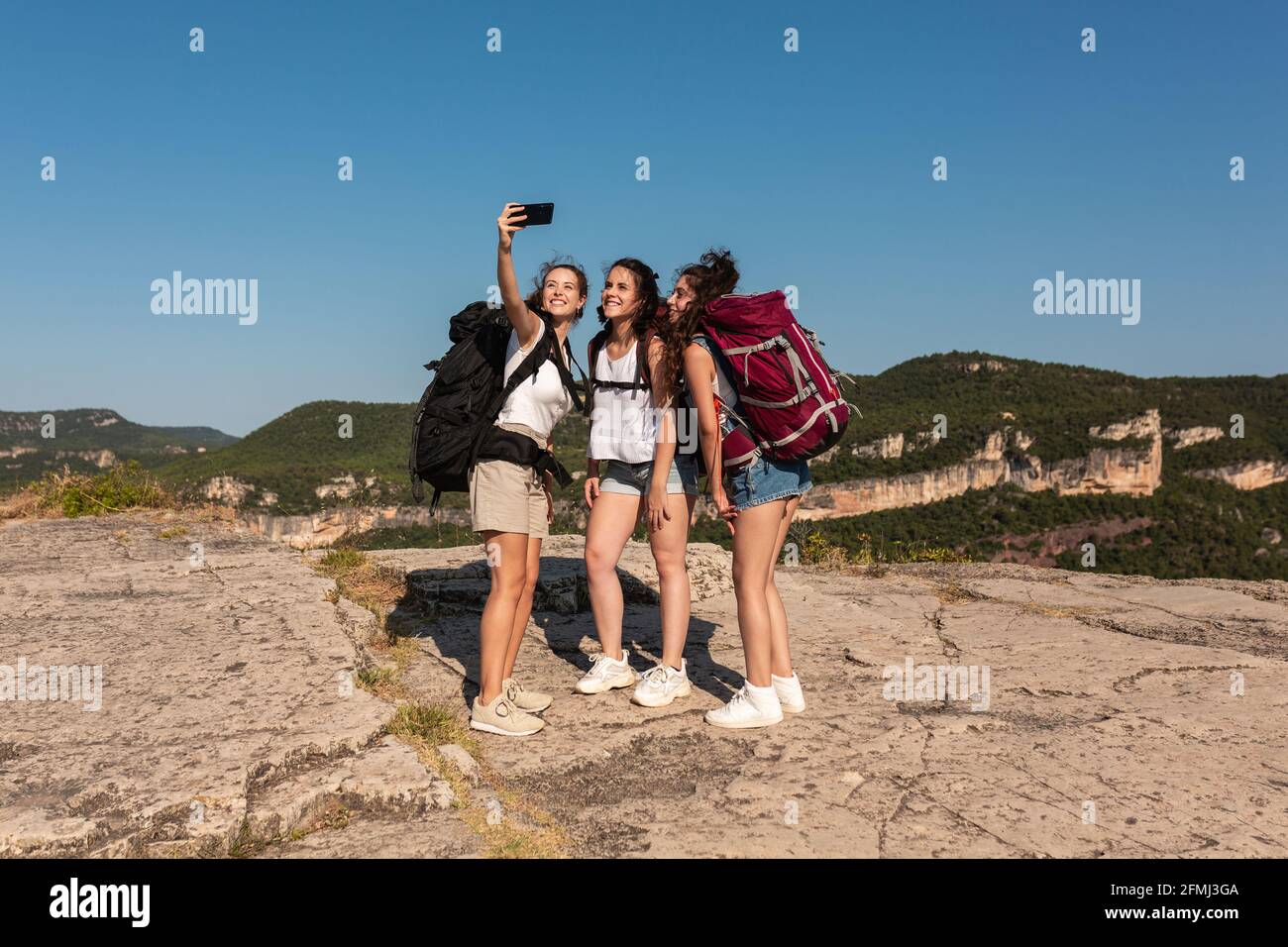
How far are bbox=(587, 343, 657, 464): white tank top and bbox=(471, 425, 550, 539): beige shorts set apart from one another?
41 centimetres

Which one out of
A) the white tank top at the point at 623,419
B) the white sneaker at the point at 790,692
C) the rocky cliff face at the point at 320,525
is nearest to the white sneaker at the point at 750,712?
the white sneaker at the point at 790,692

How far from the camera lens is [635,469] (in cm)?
355

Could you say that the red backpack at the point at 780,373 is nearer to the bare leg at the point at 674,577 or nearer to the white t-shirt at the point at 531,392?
the bare leg at the point at 674,577

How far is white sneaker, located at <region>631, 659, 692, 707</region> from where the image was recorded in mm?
3494

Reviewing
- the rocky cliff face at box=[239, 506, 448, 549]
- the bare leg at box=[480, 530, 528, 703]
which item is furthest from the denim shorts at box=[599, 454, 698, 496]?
the rocky cliff face at box=[239, 506, 448, 549]

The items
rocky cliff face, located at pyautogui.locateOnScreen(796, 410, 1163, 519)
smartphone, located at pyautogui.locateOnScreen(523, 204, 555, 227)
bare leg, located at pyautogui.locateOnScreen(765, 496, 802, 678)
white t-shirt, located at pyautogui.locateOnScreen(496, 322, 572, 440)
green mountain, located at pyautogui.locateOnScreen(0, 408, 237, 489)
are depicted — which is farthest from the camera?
rocky cliff face, located at pyautogui.locateOnScreen(796, 410, 1163, 519)

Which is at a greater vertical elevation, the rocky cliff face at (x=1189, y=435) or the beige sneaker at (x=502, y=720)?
the rocky cliff face at (x=1189, y=435)

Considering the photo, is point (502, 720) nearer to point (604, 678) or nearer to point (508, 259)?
point (604, 678)

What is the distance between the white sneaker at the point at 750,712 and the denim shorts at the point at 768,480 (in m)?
0.74

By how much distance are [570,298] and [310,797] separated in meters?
1.99

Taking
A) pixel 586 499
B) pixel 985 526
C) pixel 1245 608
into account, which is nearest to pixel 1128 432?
pixel 985 526

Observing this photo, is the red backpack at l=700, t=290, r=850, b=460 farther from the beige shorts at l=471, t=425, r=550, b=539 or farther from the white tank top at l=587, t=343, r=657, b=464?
the beige shorts at l=471, t=425, r=550, b=539

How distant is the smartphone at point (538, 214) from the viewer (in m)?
2.92
